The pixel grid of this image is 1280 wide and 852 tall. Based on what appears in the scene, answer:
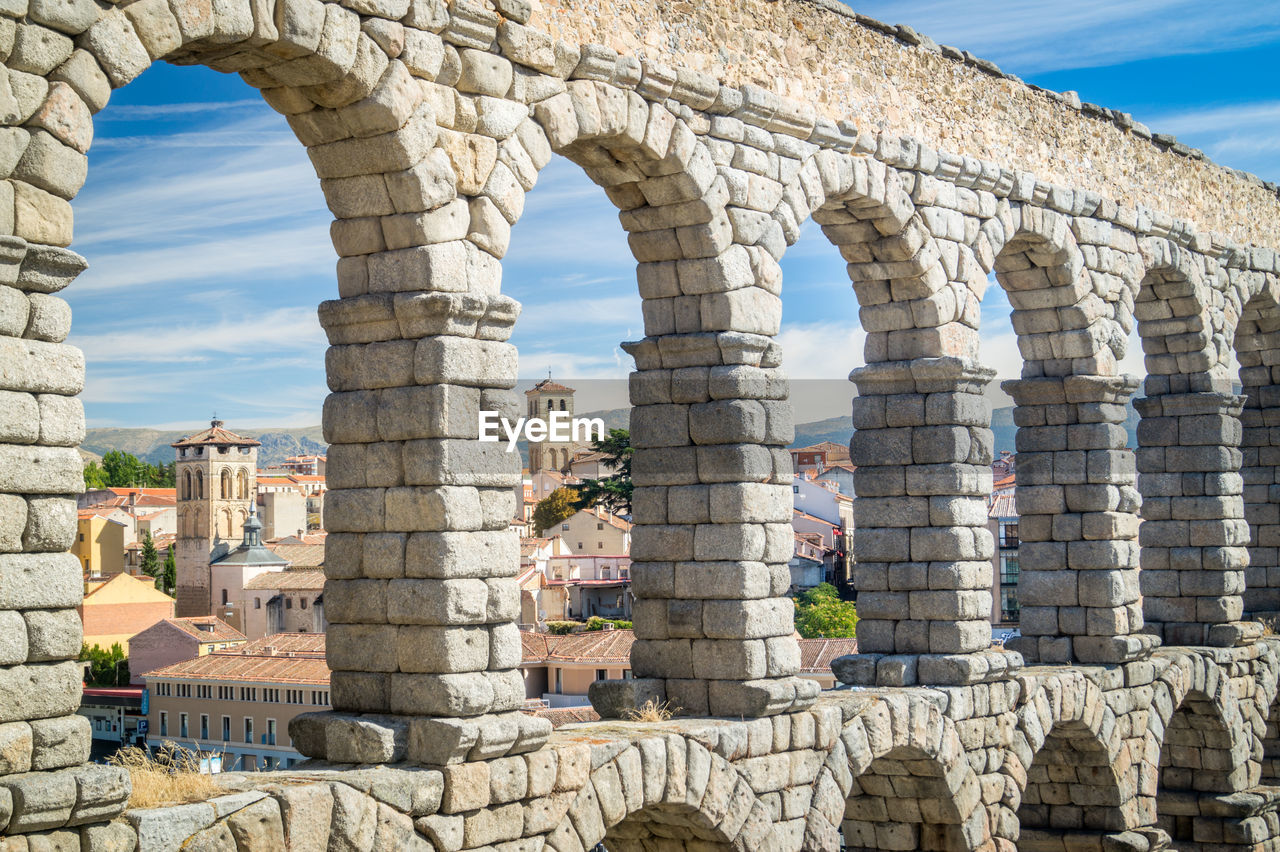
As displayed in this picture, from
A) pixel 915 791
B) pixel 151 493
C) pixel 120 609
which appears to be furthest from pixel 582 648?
pixel 151 493

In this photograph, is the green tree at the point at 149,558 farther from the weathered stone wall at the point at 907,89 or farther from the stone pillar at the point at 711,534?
the stone pillar at the point at 711,534

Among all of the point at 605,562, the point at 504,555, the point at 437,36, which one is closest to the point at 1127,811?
the point at 504,555

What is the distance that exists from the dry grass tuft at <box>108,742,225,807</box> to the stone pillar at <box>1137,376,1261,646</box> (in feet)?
40.2

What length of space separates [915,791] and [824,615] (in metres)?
24.6

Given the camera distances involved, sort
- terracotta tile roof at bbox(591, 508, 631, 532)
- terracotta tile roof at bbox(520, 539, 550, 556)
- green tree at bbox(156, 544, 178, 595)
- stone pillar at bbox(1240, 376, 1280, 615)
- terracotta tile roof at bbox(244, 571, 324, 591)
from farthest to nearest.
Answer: green tree at bbox(156, 544, 178, 595)
terracotta tile roof at bbox(591, 508, 631, 532)
terracotta tile roof at bbox(520, 539, 550, 556)
terracotta tile roof at bbox(244, 571, 324, 591)
stone pillar at bbox(1240, 376, 1280, 615)

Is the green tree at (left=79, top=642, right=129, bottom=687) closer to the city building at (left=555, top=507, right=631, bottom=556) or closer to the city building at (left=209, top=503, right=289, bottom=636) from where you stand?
the city building at (left=209, top=503, right=289, bottom=636)

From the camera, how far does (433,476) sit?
886 centimetres

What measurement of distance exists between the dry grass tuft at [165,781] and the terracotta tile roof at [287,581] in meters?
25.3

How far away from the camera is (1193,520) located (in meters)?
17.6

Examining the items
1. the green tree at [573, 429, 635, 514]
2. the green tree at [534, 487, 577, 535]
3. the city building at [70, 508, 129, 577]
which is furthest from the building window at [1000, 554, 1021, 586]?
the city building at [70, 508, 129, 577]

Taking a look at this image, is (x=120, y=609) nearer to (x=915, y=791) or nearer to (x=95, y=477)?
(x=95, y=477)

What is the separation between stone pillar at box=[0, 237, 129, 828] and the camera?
22.2 feet

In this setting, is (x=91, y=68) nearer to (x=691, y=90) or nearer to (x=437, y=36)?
(x=437, y=36)

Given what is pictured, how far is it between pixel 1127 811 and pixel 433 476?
30.7ft
